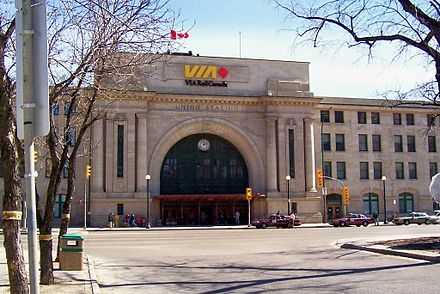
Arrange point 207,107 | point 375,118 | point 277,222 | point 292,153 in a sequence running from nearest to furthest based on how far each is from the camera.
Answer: point 277,222 → point 207,107 → point 292,153 → point 375,118

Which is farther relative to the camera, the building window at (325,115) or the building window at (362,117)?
the building window at (362,117)

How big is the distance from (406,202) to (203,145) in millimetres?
26396

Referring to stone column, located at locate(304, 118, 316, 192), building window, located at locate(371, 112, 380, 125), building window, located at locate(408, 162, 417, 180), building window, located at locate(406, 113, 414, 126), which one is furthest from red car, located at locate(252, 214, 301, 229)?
building window, located at locate(406, 113, 414, 126)

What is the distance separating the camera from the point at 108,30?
1434 cm

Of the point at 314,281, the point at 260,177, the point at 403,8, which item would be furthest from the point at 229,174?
the point at 314,281

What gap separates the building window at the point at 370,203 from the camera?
221 feet

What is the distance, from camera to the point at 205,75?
6131 centimetres

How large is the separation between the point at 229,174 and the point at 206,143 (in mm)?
4353

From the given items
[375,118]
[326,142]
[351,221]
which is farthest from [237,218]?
[375,118]

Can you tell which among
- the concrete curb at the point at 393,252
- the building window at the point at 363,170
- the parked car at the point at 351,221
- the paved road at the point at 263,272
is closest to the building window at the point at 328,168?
the building window at the point at 363,170

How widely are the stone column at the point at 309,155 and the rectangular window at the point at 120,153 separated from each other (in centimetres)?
2005

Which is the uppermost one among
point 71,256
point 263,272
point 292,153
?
point 292,153

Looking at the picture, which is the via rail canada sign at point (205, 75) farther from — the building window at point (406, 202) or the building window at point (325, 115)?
the building window at point (406, 202)

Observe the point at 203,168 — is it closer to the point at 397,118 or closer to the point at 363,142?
the point at 363,142
